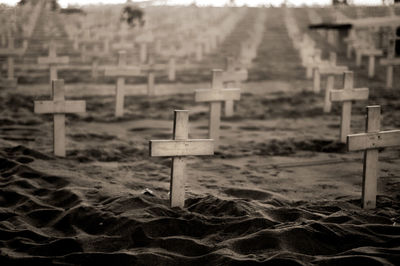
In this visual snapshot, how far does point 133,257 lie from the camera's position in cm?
405

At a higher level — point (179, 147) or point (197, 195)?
point (179, 147)

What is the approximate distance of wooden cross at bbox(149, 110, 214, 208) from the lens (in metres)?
5.00

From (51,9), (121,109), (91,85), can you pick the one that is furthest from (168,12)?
(121,109)

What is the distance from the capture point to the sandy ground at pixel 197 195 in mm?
4227

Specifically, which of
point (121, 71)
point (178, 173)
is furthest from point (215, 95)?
point (121, 71)

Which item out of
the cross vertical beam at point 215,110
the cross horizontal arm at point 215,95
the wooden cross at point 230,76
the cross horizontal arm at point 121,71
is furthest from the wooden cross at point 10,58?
the cross horizontal arm at point 215,95

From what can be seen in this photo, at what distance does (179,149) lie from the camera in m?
5.09

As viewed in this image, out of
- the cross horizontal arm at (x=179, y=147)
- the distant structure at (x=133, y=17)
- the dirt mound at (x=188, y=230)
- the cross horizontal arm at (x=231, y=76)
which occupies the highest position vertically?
the distant structure at (x=133, y=17)

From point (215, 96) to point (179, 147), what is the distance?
2.99 meters

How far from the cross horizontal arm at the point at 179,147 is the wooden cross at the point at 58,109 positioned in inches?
99.8

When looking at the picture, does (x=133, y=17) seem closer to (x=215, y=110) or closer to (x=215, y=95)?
(x=215, y=110)

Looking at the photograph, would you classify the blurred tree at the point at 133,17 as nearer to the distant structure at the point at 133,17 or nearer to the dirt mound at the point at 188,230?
the distant structure at the point at 133,17

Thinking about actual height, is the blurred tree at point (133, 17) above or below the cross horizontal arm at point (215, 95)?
above

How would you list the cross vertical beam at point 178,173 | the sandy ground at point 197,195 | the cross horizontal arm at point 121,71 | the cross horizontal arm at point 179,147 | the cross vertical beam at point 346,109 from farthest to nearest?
the cross horizontal arm at point 121,71 < the cross vertical beam at point 346,109 < the cross vertical beam at point 178,173 < the cross horizontal arm at point 179,147 < the sandy ground at point 197,195
